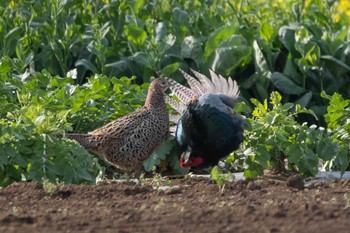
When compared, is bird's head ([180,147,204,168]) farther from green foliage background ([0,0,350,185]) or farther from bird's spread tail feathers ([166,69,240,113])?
bird's spread tail feathers ([166,69,240,113])

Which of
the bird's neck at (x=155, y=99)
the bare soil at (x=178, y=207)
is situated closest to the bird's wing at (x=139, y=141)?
the bird's neck at (x=155, y=99)

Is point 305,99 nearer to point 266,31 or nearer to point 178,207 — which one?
point 266,31

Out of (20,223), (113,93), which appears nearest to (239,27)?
(113,93)

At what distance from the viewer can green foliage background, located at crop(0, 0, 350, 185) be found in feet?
28.3

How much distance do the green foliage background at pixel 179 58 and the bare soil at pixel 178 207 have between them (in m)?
1.23

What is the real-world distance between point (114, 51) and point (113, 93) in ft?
6.85

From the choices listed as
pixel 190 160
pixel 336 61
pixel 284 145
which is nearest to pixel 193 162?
pixel 190 160

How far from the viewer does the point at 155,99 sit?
8.80 meters

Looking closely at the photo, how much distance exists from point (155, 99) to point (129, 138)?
1.47 ft

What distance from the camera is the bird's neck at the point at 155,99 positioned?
28.8 feet

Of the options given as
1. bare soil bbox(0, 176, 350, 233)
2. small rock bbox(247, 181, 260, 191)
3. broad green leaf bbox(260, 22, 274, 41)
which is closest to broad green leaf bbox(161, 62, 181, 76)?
broad green leaf bbox(260, 22, 274, 41)

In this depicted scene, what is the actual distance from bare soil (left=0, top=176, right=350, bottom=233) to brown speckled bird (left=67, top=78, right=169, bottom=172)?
1.00m

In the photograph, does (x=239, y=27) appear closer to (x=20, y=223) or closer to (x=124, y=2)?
(x=124, y=2)

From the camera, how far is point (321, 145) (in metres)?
8.51
